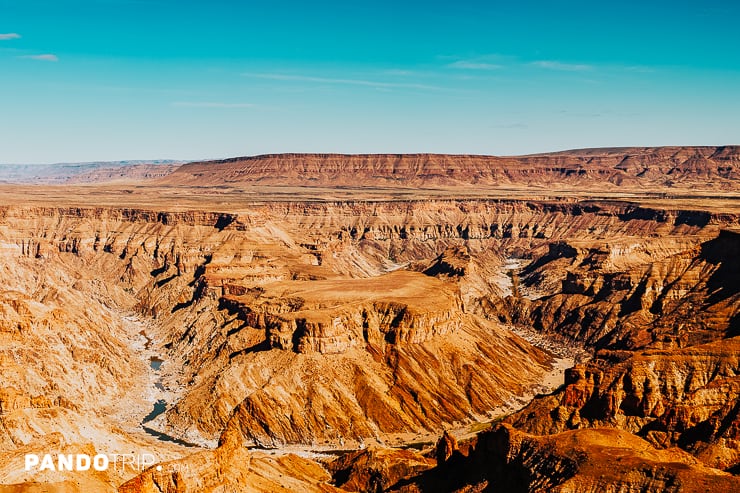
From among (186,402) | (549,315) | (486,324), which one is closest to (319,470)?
(186,402)

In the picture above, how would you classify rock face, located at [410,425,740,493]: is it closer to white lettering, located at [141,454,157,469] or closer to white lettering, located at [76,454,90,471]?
white lettering, located at [141,454,157,469]

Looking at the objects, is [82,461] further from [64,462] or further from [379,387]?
[379,387]

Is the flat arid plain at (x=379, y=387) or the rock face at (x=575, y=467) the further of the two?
the flat arid plain at (x=379, y=387)

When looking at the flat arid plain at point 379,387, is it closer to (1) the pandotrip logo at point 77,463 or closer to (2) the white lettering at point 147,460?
(2) the white lettering at point 147,460

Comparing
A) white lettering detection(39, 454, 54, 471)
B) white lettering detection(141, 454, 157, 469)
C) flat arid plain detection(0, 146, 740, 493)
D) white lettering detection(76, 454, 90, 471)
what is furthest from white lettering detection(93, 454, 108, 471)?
white lettering detection(141, 454, 157, 469)

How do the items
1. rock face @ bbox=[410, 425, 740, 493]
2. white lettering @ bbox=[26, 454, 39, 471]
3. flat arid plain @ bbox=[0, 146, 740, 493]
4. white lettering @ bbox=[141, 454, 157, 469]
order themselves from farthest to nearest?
1. white lettering @ bbox=[141, 454, 157, 469]
2. flat arid plain @ bbox=[0, 146, 740, 493]
3. white lettering @ bbox=[26, 454, 39, 471]
4. rock face @ bbox=[410, 425, 740, 493]

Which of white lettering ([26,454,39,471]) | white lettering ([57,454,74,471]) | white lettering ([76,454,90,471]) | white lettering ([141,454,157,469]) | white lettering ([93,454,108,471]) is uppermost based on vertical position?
white lettering ([26,454,39,471])

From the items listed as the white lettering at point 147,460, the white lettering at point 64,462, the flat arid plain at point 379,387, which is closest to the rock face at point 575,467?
the flat arid plain at point 379,387

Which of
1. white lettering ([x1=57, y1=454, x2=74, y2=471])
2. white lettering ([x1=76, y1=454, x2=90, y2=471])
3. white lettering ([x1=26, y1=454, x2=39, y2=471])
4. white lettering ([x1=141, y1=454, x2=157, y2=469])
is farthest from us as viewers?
white lettering ([x1=141, y1=454, x2=157, y2=469])

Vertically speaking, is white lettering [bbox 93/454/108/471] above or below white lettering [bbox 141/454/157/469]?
above

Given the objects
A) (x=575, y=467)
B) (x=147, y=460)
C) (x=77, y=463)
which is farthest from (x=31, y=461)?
(x=575, y=467)

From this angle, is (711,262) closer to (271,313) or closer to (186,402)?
(271,313)
